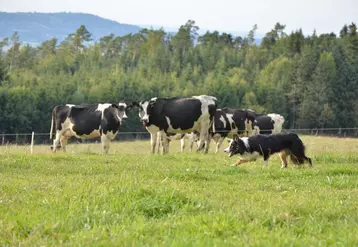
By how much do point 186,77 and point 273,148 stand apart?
307ft

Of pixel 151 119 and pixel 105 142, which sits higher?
pixel 151 119

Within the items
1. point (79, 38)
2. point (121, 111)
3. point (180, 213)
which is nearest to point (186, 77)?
point (79, 38)

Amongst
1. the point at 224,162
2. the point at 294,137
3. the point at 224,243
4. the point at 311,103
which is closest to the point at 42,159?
the point at 224,162

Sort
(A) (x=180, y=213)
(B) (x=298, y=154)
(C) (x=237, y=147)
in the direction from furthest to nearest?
(C) (x=237, y=147)
(B) (x=298, y=154)
(A) (x=180, y=213)

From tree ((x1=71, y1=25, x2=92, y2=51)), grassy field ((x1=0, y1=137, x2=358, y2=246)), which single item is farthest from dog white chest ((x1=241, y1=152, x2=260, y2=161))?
tree ((x1=71, y1=25, x2=92, y2=51))

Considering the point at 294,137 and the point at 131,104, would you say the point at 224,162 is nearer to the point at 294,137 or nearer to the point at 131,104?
the point at 294,137

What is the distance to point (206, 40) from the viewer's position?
155 m

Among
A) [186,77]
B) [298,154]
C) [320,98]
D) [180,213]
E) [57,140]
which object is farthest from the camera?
[186,77]

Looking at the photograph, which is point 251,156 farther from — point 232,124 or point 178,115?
point 232,124

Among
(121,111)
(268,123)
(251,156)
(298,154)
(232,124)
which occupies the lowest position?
(251,156)

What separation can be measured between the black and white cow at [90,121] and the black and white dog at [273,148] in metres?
8.18

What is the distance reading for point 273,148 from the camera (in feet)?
53.6

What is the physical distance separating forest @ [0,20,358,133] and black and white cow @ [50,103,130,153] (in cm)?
4243

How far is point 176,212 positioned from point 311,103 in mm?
86731
